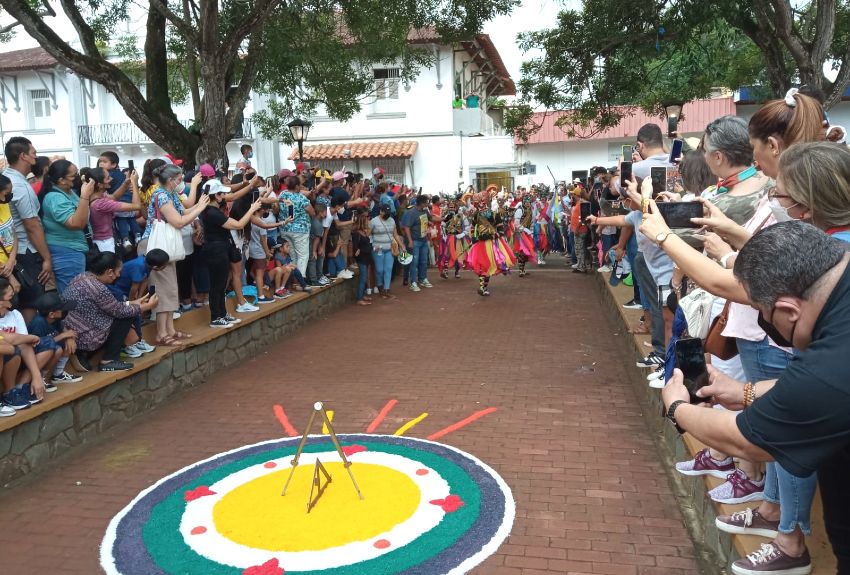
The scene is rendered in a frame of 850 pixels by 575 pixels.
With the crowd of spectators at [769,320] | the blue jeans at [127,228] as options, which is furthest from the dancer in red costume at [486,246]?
the crowd of spectators at [769,320]

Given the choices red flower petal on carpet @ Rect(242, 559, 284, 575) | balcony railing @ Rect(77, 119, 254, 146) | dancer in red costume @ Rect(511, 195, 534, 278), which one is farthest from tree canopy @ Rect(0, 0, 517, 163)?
balcony railing @ Rect(77, 119, 254, 146)

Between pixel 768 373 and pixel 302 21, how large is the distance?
38.3 ft

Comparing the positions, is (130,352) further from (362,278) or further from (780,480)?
(362,278)

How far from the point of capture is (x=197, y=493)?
471 cm

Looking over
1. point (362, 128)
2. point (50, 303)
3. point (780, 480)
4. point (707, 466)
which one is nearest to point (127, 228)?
point (50, 303)

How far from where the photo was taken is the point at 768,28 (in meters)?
10.8

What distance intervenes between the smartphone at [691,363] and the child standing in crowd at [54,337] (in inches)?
195

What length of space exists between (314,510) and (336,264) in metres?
8.55

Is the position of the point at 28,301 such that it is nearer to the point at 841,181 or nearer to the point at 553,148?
the point at 841,181

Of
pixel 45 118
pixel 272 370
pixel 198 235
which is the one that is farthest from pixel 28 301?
pixel 45 118

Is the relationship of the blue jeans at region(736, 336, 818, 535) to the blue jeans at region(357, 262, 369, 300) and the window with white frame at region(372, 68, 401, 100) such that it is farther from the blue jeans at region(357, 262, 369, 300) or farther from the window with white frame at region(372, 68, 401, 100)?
the window with white frame at region(372, 68, 401, 100)

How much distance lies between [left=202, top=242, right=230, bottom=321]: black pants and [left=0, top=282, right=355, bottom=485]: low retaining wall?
0.34m

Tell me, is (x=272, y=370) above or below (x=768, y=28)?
below

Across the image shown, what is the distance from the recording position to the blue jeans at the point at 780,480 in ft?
9.09
